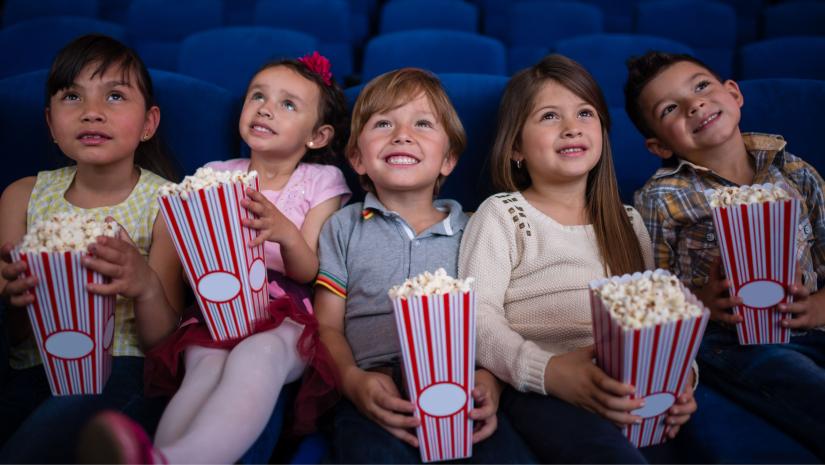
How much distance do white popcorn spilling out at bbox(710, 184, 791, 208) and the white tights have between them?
3.25 ft

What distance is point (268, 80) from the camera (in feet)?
6.12

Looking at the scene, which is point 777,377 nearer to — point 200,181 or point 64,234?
point 200,181

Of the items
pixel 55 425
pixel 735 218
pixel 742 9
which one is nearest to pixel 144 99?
pixel 55 425

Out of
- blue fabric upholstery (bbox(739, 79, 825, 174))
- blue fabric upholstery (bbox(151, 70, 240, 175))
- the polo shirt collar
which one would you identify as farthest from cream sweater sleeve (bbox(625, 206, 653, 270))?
blue fabric upholstery (bbox(151, 70, 240, 175))

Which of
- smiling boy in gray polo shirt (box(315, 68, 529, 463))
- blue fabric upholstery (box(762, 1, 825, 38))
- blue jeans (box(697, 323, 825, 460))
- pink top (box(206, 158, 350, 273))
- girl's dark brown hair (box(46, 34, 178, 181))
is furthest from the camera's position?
blue fabric upholstery (box(762, 1, 825, 38))

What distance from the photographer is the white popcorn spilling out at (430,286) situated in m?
1.08

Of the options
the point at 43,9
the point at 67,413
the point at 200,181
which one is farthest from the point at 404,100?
the point at 43,9

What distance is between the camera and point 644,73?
1952 mm

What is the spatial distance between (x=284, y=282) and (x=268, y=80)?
650 millimetres

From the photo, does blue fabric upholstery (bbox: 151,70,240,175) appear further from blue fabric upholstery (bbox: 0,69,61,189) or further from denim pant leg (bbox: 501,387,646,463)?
denim pant leg (bbox: 501,387,646,463)

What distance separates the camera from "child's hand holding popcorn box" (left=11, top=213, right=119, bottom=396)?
120 cm

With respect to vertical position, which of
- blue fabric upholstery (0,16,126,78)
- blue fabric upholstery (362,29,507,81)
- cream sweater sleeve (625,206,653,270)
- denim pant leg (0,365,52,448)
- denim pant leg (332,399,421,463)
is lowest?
denim pant leg (332,399,421,463)

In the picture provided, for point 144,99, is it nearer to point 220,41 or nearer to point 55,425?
point 55,425

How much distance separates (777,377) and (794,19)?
12.1ft
